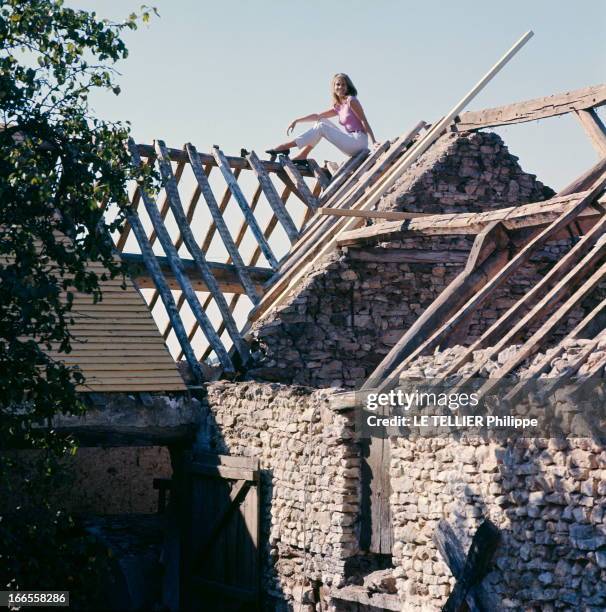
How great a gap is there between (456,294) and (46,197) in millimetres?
4130

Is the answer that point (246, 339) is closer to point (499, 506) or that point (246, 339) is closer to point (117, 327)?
point (117, 327)

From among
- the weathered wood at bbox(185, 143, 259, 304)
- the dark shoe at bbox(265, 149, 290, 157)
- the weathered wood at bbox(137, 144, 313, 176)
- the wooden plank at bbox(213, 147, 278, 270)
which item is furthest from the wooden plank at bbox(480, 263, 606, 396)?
the dark shoe at bbox(265, 149, 290, 157)

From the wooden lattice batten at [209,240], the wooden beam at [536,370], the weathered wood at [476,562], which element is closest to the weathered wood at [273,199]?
the wooden lattice batten at [209,240]

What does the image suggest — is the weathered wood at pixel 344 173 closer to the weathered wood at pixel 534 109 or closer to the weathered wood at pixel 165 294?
the weathered wood at pixel 534 109

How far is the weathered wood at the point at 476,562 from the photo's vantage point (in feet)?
25.7

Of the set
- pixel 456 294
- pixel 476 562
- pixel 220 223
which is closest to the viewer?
pixel 476 562

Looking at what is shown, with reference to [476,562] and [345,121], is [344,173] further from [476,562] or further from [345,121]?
[476,562]

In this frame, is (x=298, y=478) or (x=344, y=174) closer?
(x=298, y=478)

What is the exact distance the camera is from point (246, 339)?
1309 cm

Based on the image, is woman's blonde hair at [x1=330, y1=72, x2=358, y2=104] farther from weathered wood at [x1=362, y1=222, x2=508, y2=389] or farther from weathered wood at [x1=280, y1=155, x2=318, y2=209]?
weathered wood at [x1=362, y1=222, x2=508, y2=389]

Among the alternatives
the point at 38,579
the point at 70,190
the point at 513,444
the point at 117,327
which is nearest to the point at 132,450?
the point at 117,327

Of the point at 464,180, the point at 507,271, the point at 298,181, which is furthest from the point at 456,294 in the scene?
the point at 298,181

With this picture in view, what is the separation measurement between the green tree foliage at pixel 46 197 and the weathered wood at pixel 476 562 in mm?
2795

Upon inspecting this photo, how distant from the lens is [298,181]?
53.3 ft
